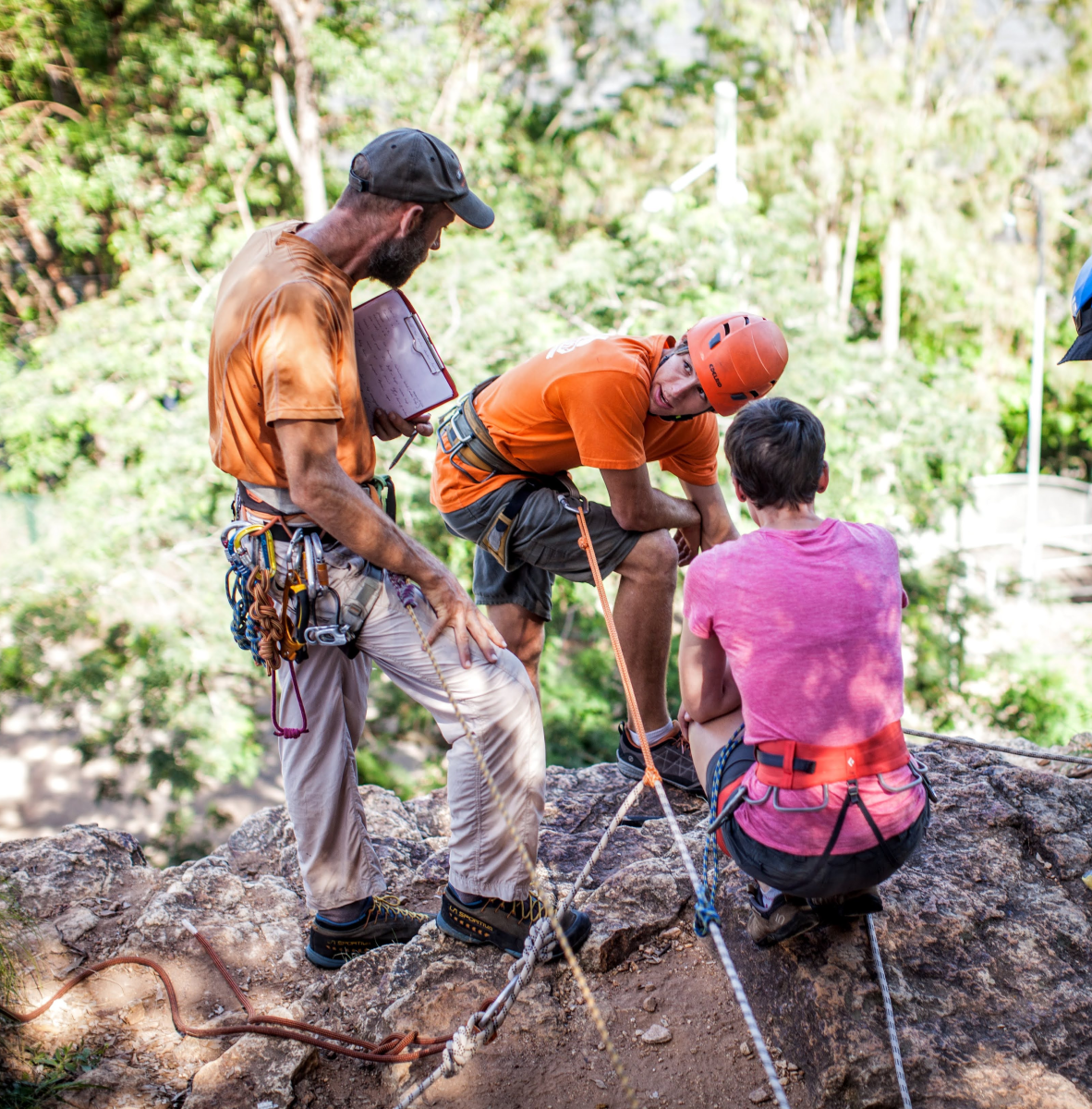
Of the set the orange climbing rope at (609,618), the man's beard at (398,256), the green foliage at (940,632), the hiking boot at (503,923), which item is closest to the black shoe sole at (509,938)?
the hiking boot at (503,923)

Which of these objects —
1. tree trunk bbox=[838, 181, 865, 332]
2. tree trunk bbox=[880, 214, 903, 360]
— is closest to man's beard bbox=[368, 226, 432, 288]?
tree trunk bbox=[838, 181, 865, 332]

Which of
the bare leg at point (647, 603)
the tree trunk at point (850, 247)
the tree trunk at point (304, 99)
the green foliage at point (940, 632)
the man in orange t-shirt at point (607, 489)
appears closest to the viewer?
the man in orange t-shirt at point (607, 489)

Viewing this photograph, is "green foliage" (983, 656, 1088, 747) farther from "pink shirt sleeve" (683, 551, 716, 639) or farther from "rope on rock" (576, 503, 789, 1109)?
"pink shirt sleeve" (683, 551, 716, 639)

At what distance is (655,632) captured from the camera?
9.85ft

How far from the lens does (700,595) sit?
6.81 feet

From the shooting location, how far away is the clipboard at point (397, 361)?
8.20 ft

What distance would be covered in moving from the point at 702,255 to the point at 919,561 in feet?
14.5

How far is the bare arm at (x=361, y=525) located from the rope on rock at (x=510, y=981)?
0.29 ft

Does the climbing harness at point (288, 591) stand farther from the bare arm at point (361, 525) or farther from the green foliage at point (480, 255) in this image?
the green foliage at point (480, 255)

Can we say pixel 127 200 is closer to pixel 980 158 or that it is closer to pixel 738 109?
pixel 738 109

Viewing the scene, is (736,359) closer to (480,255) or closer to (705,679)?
(705,679)

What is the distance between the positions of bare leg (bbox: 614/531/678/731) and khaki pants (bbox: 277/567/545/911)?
2.19 ft

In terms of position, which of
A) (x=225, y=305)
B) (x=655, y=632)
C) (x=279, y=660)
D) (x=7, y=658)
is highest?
(x=225, y=305)

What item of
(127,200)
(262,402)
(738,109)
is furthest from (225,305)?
(738,109)
